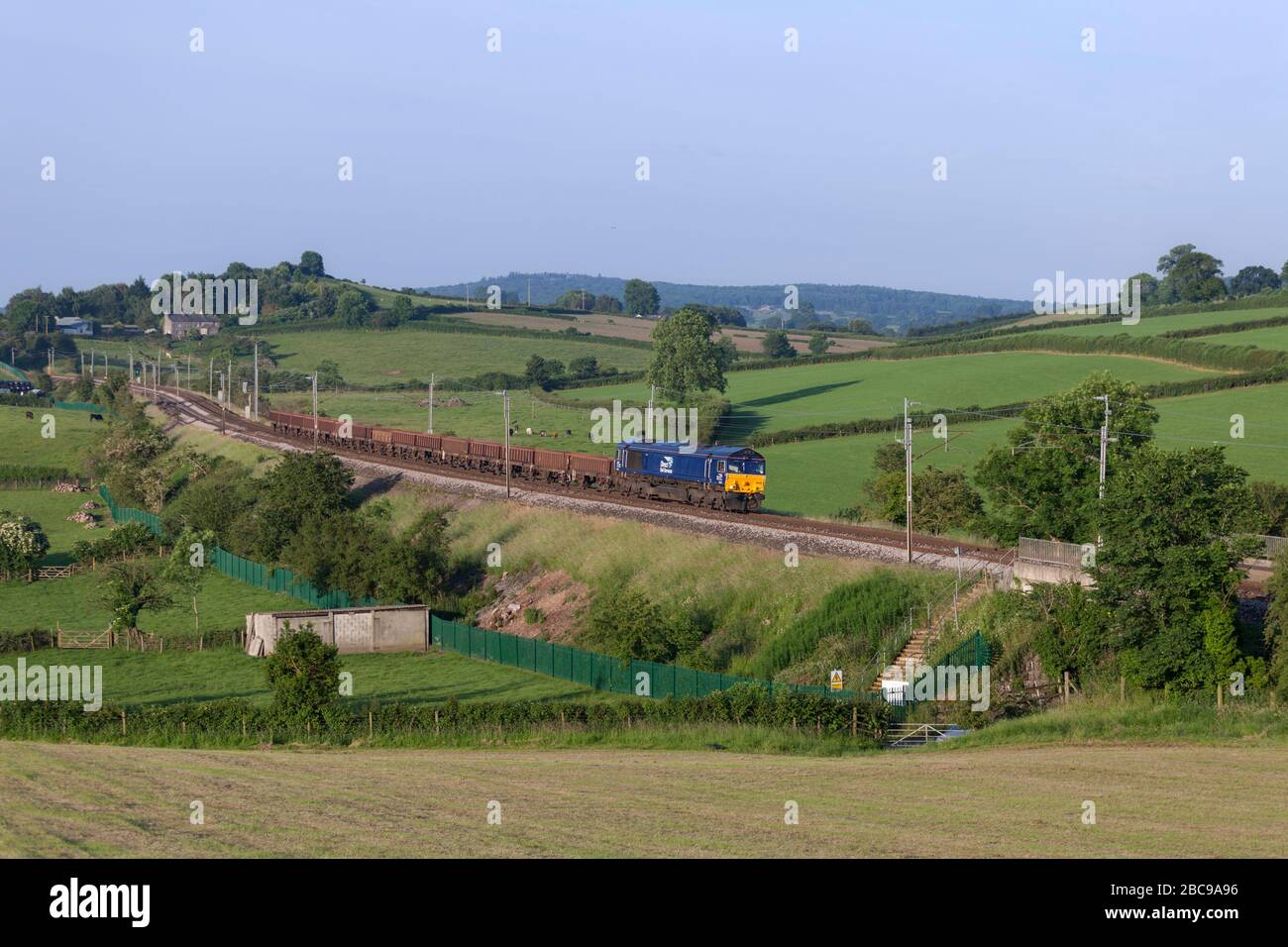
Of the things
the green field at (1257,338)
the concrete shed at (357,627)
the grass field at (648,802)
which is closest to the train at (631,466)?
the concrete shed at (357,627)

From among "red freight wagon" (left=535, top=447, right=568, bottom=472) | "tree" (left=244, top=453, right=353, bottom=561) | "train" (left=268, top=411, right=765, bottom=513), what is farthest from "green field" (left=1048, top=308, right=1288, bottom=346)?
"tree" (left=244, top=453, right=353, bottom=561)

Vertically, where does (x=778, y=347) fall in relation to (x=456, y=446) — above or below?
above

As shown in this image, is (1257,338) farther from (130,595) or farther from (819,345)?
(130,595)

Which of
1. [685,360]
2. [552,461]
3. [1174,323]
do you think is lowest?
[552,461]

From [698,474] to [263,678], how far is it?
2503cm

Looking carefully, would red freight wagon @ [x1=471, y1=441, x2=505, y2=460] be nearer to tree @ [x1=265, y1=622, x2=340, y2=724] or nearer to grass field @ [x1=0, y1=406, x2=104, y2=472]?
grass field @ [x1=0, y1=406, x2=104, y2=472]

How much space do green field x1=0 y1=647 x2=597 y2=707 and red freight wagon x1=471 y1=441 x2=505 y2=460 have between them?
112 feet

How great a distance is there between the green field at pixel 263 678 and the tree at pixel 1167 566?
17.3 meters

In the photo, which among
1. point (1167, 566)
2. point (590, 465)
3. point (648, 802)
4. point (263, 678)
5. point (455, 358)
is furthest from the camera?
point (455, 358)

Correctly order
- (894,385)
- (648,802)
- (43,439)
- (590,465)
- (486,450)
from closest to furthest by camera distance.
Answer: (648,802), (590,465), (486,450), (894,385), (43,439)

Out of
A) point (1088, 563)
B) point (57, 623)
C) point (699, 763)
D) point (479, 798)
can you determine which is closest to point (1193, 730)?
point (1088, 563)

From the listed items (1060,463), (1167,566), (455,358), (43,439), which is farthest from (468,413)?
(1167,566)

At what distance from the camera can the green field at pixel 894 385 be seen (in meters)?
113

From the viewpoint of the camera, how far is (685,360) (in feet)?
432
